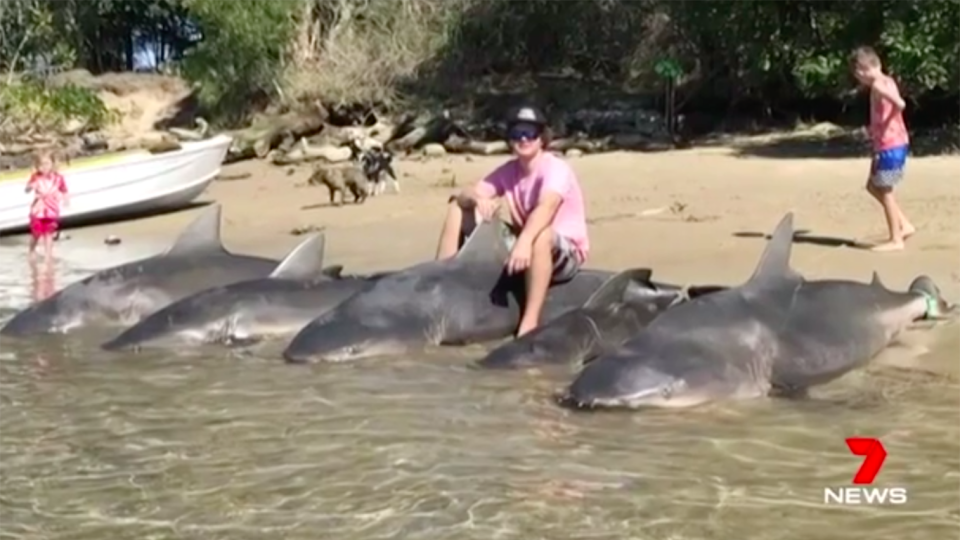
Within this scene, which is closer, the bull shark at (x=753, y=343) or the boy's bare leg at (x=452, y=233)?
the bull shark at (x=753, y=343)

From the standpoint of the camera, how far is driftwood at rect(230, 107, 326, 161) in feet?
71.4

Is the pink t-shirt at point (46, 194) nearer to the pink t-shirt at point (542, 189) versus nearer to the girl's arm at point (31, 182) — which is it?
the girl's arm at point (31, 182)

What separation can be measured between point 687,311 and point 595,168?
9.90 metres

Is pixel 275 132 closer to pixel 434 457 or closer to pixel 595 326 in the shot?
pixel 595 326

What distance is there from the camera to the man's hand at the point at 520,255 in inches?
334

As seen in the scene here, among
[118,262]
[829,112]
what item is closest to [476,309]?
[118,262]

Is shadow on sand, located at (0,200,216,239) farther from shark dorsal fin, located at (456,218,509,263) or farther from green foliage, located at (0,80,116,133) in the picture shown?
shark dorsal fin, located at (456,218,509,263)

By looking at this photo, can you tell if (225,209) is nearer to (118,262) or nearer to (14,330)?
(118,262)

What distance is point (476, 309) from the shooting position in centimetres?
878

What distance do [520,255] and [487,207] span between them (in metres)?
0.57

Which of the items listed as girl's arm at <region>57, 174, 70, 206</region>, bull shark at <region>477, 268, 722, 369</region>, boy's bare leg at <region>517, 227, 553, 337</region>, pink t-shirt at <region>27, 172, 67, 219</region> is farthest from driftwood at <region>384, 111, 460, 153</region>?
bull shark at <region>477, 268, 722, 369</region>

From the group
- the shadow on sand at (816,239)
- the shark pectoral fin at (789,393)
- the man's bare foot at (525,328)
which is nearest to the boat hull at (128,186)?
the shadow on sand at (816,239)

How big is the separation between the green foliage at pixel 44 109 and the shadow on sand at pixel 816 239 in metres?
16.7

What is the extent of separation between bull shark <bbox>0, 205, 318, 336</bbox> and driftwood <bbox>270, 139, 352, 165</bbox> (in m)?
9.86
